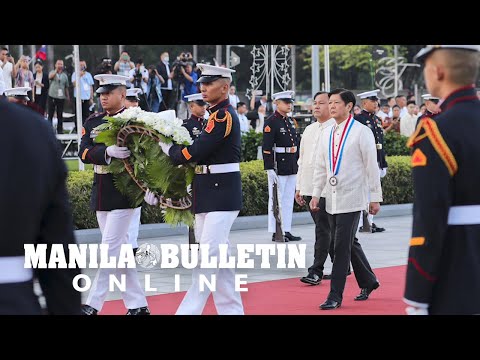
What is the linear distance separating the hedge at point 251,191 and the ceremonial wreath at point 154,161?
19.0 ft

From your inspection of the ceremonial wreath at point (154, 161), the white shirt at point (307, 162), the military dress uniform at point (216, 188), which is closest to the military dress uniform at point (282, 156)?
the white shirt at point (307, 162)

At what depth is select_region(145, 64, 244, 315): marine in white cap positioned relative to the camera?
7797 millimetres

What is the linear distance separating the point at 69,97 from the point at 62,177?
63.9 feet

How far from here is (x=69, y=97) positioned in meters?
22.6

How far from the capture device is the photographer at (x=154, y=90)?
22469mm

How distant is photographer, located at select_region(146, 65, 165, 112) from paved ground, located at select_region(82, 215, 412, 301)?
646cm

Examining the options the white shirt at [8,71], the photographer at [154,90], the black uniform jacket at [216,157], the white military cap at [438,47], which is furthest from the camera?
the photographer at [154,90]

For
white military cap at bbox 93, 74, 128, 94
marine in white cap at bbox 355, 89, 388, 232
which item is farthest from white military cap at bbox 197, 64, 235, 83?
marine in white cap at bbox 355, 89, 388, 232

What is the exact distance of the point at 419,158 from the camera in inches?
167

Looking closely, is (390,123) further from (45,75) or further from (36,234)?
(36,234)

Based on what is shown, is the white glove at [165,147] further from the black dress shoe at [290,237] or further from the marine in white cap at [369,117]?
the marine in white cap at [369,117]

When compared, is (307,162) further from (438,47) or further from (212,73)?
(438,47)

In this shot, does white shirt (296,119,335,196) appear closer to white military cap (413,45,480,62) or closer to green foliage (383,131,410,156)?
white military cap (413,45,480,62)
